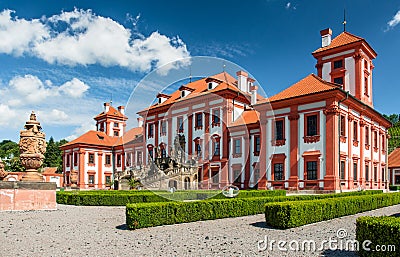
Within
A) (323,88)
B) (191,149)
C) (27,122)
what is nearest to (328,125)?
(323,88)

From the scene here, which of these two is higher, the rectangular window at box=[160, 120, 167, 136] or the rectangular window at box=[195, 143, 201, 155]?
the rectangular window at box=[160, 120, 167, 136]

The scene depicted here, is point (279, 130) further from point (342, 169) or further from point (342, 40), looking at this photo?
point (342, 40)

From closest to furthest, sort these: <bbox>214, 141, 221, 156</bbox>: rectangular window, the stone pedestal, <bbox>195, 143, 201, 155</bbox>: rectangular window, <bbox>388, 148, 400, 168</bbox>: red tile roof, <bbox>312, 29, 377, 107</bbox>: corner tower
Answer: the stone pedestal < <bbox>312, 29, 377, 107</bbox>: corner tower < <bbox>214, 141, 221, 156</bbox>: rectangular window < <bbox>195, 143, 201, 155</bbox>: rectangular window < <bbox>388, 148, 400, 168</bbox>: red tile roof

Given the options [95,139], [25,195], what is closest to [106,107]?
[95,139]

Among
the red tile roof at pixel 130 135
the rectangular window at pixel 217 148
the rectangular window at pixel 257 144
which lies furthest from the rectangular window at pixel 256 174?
the red tile roof at pixel 130 135

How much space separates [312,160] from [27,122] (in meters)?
17.1

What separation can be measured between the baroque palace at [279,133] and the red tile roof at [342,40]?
0.33 ft

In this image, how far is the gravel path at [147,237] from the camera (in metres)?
6.94

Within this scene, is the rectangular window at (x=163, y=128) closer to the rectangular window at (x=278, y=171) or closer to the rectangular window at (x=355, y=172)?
the rectangular window at (x=278, y=171)

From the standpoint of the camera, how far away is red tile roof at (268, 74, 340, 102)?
78.1ft

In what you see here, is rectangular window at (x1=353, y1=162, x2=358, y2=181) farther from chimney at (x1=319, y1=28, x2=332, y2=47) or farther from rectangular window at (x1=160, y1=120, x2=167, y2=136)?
rectangular window at (x1=160, y1=120, x2=167, y2=136)

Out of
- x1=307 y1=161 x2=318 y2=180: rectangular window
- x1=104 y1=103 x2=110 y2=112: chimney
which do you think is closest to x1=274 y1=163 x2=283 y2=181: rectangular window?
x1=307 y1=161 x2=318 y2=180: rectangular window

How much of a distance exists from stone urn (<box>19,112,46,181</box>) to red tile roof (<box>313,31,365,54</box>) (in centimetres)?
2294

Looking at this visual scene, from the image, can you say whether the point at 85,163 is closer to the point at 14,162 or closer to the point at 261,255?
the point at 14,162
